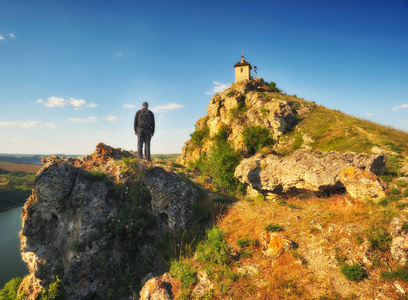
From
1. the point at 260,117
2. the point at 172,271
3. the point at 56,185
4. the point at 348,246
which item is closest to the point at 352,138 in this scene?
the point at 260,117

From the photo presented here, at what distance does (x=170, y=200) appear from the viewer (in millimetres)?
9117

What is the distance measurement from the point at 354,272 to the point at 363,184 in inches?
169

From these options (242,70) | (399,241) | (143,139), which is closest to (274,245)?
(399,241)

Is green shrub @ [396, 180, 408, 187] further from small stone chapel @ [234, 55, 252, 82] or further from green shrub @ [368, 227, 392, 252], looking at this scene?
small stone chapel @ [234, 55, 252, 82]

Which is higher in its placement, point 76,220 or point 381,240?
point 381,240

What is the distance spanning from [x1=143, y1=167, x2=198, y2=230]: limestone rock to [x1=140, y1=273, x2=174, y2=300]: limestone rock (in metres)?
2.54

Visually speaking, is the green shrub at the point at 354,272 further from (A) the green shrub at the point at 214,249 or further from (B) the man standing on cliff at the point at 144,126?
(B) the man standing on cliff at the point at 144,126

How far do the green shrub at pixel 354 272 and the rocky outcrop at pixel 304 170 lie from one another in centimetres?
533

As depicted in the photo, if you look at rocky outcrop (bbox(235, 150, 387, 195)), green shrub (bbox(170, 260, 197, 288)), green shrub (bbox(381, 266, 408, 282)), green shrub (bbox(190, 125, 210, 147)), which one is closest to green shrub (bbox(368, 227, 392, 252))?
green shrub (bbox(381, 266, 408, 282))

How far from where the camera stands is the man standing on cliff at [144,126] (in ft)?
38.5

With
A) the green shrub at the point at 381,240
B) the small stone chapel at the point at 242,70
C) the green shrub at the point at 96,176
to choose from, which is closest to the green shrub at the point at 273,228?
the green shrub at the point at 381,240

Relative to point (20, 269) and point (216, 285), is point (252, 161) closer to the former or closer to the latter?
point (216, 285)

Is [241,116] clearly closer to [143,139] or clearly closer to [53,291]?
[143,139]

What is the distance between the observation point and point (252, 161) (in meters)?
14.9
